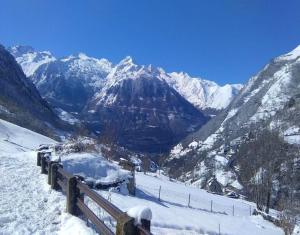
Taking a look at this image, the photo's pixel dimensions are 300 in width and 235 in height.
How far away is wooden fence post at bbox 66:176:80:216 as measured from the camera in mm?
11953

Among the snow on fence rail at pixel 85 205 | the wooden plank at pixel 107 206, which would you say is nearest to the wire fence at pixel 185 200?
the snow on fence rail at pixel 85 205

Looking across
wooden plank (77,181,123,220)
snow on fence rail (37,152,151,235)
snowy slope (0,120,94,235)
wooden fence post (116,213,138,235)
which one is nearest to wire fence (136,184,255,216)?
snow on fence rail (37,152,151,235)

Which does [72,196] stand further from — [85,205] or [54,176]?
[54,176]

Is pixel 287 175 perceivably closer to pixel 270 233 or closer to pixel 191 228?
pixel 270 233

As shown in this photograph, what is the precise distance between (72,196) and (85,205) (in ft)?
3.74

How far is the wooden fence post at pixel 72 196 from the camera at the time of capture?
39.2 feet

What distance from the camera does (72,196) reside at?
12.0m

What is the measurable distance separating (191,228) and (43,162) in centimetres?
700

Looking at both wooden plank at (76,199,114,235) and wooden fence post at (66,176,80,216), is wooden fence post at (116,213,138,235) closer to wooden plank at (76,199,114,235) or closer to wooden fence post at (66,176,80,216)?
wooden plank at (76,199,114,235)

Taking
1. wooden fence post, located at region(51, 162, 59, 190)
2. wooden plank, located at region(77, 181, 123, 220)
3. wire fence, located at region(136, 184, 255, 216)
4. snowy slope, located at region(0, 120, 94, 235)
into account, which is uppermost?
wooden plank, located at region(77, 181, 123, 220)

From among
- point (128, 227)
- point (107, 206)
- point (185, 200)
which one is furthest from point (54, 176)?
point (185, 200)

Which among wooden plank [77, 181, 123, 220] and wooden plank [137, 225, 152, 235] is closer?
wooden plank [137, 225, 152, 235]

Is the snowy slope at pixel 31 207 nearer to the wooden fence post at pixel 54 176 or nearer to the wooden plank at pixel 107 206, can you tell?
the wooden fence post at pixel 54 176

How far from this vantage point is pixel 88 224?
1123 cm
